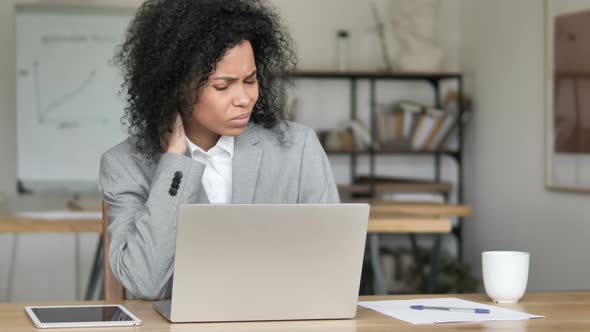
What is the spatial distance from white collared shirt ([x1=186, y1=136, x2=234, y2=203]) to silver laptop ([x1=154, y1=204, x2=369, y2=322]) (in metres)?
0.56

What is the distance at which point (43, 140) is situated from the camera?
16.1 feet

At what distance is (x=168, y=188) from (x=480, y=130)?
3.83 m

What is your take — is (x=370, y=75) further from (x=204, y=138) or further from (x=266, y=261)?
(x=266, y=261)

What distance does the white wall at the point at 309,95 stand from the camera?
517cm

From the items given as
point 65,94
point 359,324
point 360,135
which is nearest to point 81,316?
point 359,324

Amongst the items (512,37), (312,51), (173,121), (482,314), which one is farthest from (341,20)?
(482,314)

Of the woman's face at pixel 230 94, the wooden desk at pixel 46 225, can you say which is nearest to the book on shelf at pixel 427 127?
the wooden desk at pixel 46 225

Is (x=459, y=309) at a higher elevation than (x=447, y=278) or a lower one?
higher

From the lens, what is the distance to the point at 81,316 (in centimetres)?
139

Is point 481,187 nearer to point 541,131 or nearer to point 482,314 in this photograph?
point 541,131

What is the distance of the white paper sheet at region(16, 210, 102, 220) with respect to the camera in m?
3.34

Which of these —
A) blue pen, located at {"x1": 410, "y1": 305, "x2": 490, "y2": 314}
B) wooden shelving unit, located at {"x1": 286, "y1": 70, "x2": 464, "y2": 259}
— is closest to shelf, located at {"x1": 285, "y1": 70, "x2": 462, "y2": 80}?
wooden shelving unit, located at {"x1": 286, "y1": 70, "x2": 464, "y2": 259}

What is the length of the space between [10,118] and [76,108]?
0.48 meters

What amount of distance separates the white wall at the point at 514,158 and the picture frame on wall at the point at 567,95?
0.10 meters
